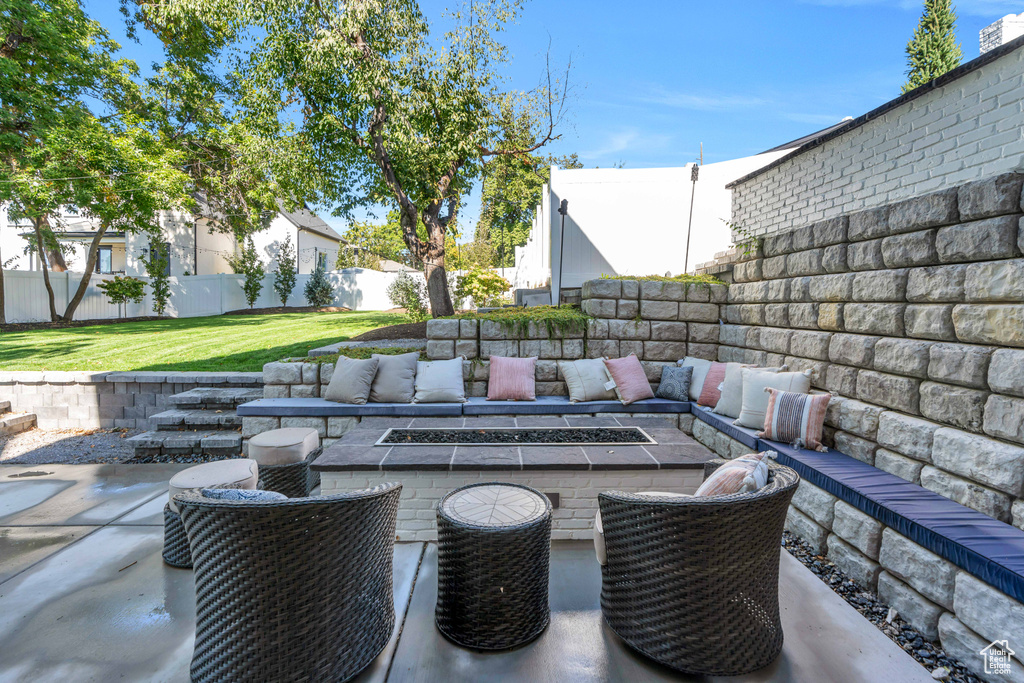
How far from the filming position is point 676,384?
4.37 m

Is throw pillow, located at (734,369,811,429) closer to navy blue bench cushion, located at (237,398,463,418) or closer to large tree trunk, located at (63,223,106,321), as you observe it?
navy blue bench cushion, located at (237,398,463,418)

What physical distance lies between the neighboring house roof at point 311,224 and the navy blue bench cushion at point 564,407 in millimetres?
15449

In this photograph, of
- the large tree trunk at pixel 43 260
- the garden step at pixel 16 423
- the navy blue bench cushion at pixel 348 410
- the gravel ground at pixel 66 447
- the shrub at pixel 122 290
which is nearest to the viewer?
the navy blue bench cushion at pixel 348 410

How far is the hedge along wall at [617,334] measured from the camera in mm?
4609

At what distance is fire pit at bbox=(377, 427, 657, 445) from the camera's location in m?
3.09

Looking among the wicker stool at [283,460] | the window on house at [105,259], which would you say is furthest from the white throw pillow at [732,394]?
the window on house at [105,259]

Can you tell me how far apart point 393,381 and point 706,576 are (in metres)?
3.18

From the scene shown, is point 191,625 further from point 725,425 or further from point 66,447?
point 66,447

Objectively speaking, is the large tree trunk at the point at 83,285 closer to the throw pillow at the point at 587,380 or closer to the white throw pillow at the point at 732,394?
the throw pillow at the point at 587,380

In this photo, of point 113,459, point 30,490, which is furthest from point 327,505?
point 113,459

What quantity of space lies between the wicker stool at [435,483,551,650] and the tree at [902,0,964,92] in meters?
21.4

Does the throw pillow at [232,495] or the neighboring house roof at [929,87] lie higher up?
the neighboring house roof at [929,87]

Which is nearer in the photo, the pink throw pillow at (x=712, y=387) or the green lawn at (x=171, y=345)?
the pink throw pillow at (x=712, y=387)

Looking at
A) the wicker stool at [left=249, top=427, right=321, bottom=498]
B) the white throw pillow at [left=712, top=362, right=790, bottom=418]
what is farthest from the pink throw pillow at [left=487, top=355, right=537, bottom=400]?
the wicker stool at [left=249, top=427, right=321, bottom=498]
